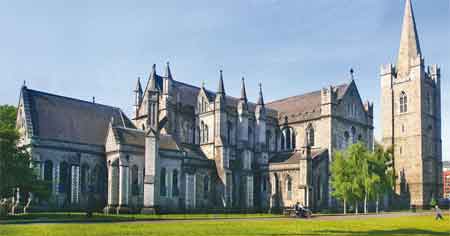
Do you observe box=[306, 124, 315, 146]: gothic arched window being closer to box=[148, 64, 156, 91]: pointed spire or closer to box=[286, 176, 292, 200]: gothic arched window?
box=[286, 176, 292, 200]: gothic arched window

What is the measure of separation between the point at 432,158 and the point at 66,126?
6337cm

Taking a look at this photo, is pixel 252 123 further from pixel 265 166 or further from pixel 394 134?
pixel 394 134

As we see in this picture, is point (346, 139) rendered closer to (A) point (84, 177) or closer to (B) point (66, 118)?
(A) point (84, 177)

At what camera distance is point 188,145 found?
68.9 metres

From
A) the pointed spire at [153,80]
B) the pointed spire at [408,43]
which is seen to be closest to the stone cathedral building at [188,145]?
the pointed spire at [153,80]

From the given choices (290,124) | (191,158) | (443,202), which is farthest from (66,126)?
(443,202)

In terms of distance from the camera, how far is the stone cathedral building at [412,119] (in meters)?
86.4

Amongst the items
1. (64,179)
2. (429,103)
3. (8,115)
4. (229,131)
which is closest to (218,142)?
(229,131)

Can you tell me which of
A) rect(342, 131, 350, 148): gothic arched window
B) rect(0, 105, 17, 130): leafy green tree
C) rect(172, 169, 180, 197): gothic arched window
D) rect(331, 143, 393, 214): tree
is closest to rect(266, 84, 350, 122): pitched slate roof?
rect(342, 131, 350, 148): gothic arched window

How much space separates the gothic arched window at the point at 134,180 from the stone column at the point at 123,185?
116cm

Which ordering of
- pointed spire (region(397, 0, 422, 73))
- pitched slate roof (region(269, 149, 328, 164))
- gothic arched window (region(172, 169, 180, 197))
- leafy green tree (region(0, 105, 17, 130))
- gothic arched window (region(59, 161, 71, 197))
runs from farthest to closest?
1. pointed spire (region(397, 0, 422, 73))
2. pitched slate roof (region(269, 149, 328, 164))
3. gothic arched window (region(172, 169, 180, 197))
4. leafy green tree (region(0, 105, 17, 130))
5. gothic arched window (region(59, 161, 71, 197))

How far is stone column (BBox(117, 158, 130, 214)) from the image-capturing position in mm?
53844

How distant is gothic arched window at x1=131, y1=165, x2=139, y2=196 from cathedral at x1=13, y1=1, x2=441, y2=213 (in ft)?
0.58

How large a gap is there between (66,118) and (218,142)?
1948cm
